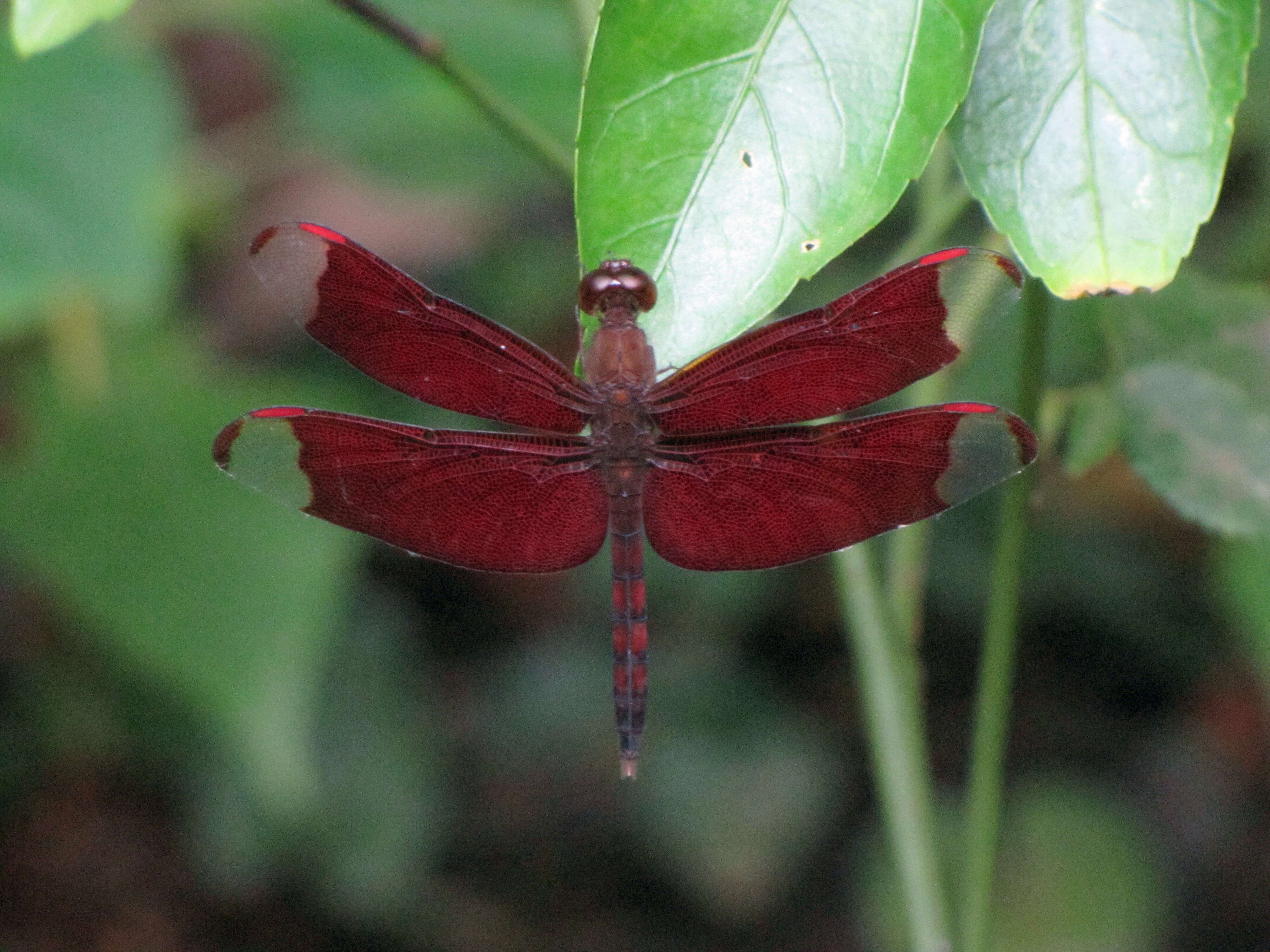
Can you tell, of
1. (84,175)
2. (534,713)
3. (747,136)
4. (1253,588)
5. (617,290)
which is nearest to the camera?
(747,136)

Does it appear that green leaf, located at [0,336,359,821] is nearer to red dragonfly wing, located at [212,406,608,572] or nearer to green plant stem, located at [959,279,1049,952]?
red dragonfly wing, located at [212,406,608,572]

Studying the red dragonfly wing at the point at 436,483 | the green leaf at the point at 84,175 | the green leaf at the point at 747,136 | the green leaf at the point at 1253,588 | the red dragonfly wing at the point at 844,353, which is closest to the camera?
the green leaf at the point at 747,136

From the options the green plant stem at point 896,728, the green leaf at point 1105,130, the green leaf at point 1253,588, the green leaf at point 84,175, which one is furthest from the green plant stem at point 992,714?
the green leaf at point 84,175

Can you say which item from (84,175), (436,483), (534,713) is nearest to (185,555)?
(84,175)

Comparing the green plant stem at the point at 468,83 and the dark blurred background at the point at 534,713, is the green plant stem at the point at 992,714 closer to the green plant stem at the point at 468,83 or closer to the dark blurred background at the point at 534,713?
the green plant stem at the point at 468,83

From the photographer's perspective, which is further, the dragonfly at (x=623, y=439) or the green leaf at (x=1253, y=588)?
the green leaf at (x=1253, y=588)

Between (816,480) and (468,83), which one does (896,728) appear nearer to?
(816,480)

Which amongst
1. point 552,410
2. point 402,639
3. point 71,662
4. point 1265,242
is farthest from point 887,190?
point 71,662
